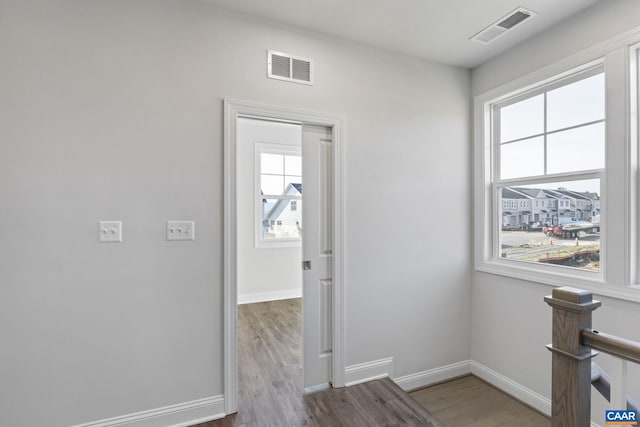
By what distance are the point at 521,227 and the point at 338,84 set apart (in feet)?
6.56

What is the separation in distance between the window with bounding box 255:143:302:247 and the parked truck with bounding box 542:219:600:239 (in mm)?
3395

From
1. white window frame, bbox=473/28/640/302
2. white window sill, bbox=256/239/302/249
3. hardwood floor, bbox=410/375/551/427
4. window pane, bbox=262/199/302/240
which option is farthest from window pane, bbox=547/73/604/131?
white window sill, bbox=256/239/302/249

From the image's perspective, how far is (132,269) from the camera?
196 centimetres

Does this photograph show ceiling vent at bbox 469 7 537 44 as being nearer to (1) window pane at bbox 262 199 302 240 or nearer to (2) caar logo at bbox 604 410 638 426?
(2) caar logo at bbox 604 410 638 426

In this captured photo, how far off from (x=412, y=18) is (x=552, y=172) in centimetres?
162

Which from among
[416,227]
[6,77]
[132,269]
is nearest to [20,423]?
[132,269]

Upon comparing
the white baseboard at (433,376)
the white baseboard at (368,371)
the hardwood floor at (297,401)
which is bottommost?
the white baseboard at (433,376)

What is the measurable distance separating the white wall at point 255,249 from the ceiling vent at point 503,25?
2866mm

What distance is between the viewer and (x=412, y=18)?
89.9 inches

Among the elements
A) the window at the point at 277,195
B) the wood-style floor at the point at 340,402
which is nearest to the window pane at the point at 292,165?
the window at the point at 277,195

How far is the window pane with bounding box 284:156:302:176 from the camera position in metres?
5.23

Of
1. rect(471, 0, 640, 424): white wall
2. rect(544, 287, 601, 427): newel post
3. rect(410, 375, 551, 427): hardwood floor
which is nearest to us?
rect(544, 287, 601, 427): newel post

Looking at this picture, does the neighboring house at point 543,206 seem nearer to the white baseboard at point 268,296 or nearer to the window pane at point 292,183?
the window pane at point 292,183

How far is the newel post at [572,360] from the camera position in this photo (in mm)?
1001
